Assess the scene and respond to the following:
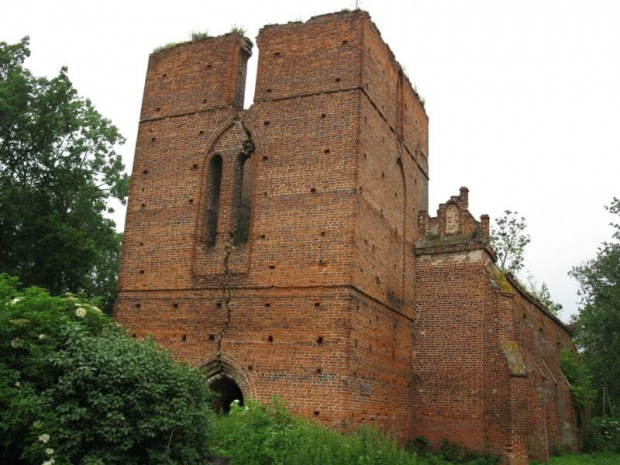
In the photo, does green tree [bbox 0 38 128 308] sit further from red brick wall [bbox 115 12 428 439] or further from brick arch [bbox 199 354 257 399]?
brick arch [bbox 199 354 257 399]

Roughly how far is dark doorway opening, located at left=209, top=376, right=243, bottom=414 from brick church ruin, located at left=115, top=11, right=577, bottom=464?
59 millimetres

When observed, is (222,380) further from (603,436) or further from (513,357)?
(603,436)

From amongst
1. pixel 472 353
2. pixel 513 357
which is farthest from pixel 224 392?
pixel 513 357

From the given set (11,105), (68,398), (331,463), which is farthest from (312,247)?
(11,105)

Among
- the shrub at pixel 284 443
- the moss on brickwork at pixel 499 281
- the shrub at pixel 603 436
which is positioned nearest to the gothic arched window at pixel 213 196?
the shrub at pixel 284 443

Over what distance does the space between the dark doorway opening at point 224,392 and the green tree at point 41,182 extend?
7.67 m

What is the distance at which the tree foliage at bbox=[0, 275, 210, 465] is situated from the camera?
8.68 meters

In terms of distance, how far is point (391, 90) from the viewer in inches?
694

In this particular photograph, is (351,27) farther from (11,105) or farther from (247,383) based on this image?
(11,105)

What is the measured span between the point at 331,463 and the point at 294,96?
8.59 m

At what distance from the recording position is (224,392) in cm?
1510

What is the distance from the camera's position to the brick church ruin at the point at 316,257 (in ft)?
46.0

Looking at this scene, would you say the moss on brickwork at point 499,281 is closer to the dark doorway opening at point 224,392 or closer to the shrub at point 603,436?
the dark doorway opening at point 224,392

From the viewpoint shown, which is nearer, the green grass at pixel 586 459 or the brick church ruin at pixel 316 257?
the brick church ruin at pixel 316 257
